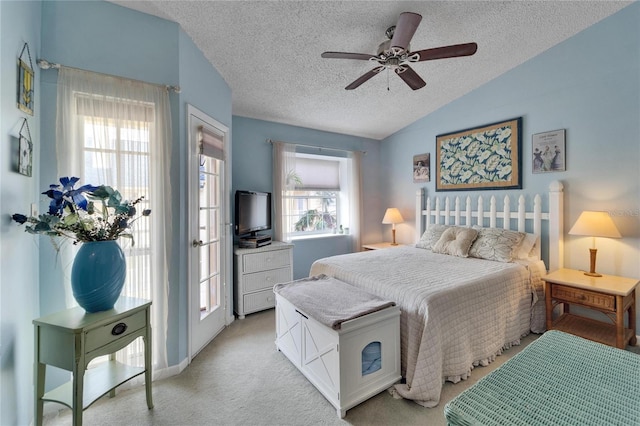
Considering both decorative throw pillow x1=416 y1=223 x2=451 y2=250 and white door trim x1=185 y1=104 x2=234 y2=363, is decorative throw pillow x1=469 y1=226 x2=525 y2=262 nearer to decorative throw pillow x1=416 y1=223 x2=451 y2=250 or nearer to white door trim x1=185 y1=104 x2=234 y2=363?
decorative throw pillow x1=416 y1=223 x2=451 y2=250

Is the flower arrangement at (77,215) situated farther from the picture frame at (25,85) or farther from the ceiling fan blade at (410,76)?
the ceiling fan blade at (410,76)

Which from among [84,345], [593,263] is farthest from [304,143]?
[593,263]

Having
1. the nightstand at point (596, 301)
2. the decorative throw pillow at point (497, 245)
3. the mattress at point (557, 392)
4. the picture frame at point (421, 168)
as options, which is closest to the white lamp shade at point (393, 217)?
the picture frame at point (421, 168)

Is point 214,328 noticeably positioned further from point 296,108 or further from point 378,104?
point 378,104

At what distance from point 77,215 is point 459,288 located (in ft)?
8.14

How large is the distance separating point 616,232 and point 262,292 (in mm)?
3471

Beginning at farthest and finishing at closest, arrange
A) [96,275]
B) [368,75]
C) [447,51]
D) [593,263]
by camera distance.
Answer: [593,263], [368,75], [447,51], [96,275]

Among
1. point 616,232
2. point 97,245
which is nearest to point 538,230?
point 616,232

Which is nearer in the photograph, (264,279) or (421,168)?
(264,279)

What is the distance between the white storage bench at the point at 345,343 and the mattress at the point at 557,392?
2.74 ft

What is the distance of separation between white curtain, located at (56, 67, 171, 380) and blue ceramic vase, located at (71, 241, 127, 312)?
16.1 inches

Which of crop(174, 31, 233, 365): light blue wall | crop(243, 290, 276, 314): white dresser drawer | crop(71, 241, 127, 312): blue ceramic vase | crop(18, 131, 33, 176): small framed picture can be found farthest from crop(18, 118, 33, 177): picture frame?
crop(243, 290, 276, 314): white dresser drawer

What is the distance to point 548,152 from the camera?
9.50ft

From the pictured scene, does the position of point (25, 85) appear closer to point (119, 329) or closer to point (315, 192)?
point (119, 329)
